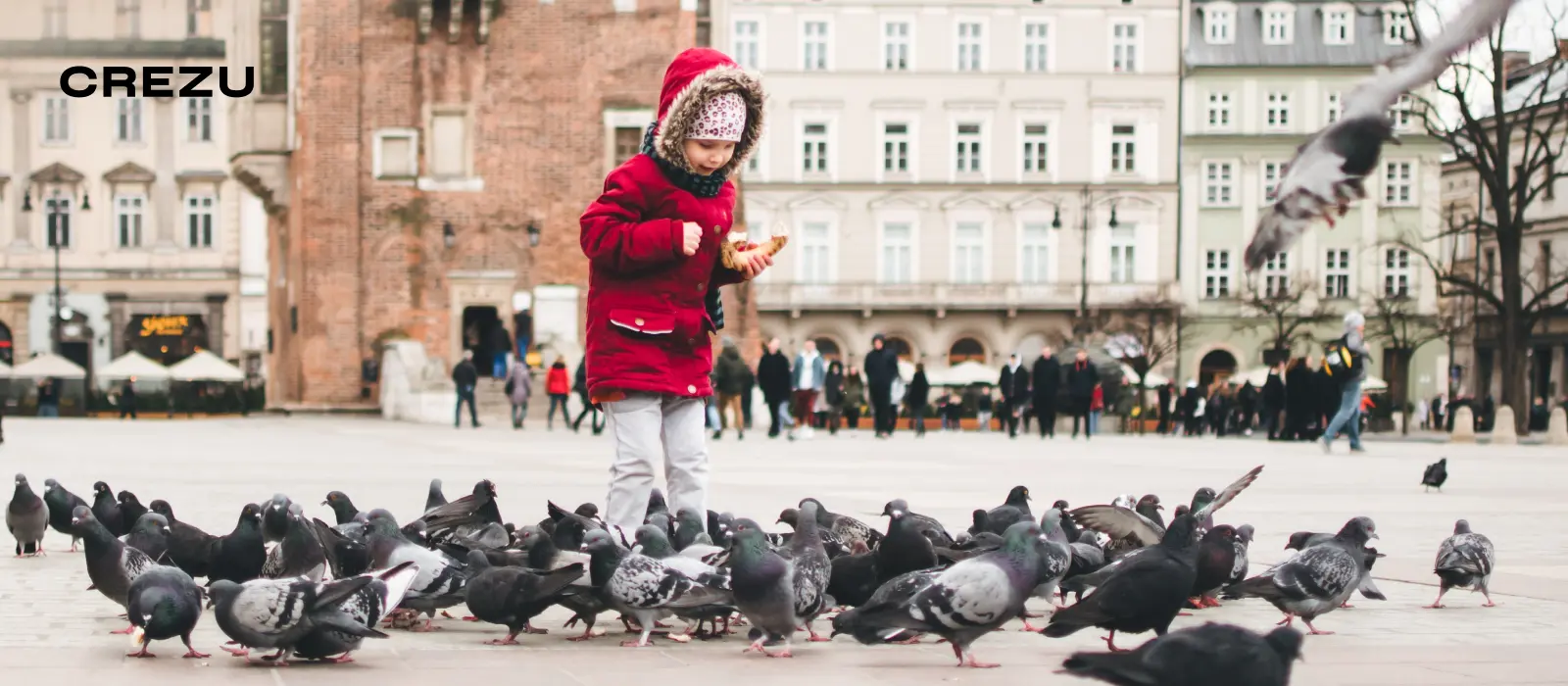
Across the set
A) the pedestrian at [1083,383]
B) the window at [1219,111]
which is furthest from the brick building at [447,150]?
the window at [1219,111]

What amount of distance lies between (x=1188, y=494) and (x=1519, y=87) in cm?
4339

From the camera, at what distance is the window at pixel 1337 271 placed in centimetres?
6875

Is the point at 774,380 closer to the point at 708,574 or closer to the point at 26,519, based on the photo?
the point at 26,519

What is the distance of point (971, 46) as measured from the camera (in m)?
66.0

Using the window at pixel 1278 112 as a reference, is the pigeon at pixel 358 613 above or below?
below

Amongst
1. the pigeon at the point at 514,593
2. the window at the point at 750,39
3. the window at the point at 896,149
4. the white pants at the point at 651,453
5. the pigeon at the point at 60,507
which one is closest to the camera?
the pigeon at the point at 514,593

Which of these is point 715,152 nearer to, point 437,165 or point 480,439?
point 480,439

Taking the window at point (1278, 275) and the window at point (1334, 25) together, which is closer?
the window at point (1278, 275)

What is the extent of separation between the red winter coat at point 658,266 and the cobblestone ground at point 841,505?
43.6 inches

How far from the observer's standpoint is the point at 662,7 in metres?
42.8

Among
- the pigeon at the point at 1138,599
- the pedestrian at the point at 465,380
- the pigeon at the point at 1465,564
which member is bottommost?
the pedestrian at the point at 465,380

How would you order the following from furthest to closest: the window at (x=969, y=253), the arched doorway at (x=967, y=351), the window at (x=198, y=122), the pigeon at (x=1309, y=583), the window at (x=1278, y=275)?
the window at (x=198, y=122)
the window at (x=1278, y=275)
the arched doorway at (x=967, y=351)
the window at (x=969, y=253)
the pigeon at (x=1309, y=583)

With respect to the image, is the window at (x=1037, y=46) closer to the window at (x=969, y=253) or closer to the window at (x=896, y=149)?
the window at (x=896, y=149)

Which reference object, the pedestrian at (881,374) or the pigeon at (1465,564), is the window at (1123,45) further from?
the pigeon at (1465,564)
